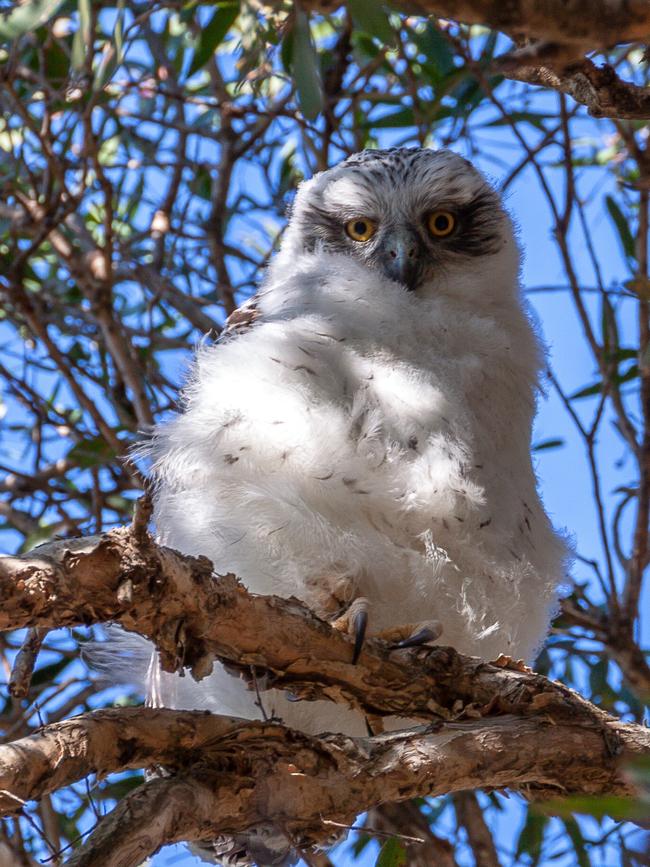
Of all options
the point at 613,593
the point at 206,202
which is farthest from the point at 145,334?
the point at 613,593

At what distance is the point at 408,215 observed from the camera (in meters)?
3.18

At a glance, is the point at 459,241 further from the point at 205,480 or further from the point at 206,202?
the point at 206,202

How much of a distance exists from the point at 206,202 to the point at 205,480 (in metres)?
2.67

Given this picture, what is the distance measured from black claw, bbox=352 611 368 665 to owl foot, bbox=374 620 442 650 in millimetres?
70

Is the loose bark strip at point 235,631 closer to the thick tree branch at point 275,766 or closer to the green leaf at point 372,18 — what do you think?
the thick tree branch at point 275,766

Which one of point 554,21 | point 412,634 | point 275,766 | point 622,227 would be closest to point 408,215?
point 622,227

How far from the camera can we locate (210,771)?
183 cm

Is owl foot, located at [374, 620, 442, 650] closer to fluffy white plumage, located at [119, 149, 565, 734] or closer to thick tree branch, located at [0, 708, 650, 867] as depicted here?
fluffy white plumage, located at [119, 149, 565, 734]

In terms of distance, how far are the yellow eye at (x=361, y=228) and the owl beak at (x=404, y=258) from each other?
123 millimetres

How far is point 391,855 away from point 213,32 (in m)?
2.54

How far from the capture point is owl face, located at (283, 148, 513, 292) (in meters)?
3.09

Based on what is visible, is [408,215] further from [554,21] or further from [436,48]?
[554,21]

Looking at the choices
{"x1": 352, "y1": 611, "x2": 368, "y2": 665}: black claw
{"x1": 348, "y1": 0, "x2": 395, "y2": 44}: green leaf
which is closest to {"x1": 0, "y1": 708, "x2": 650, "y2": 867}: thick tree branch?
{"x1": 352, "y1": 611, "x2": 368, "y2": 665}: black claw

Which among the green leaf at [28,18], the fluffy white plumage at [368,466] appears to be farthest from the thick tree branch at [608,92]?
the green leaf at [28,18]
